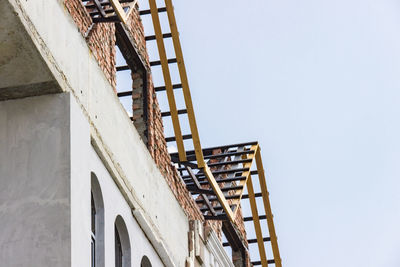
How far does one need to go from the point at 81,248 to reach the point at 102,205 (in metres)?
1.55

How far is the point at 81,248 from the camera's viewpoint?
1293 cm

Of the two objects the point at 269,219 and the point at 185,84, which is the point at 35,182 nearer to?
the point at 185,84

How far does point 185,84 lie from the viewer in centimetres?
1648

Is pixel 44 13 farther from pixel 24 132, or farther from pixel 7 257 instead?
pixel 7 257

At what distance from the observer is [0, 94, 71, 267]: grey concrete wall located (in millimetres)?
12734

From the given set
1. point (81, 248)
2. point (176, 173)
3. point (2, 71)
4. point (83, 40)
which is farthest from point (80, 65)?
point (176, 173)

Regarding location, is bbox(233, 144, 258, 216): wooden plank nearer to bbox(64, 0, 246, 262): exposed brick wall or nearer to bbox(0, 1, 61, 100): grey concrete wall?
bbox(64, 0, 246, 262): exposed brick wall

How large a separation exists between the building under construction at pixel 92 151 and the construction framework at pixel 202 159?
0.07ft

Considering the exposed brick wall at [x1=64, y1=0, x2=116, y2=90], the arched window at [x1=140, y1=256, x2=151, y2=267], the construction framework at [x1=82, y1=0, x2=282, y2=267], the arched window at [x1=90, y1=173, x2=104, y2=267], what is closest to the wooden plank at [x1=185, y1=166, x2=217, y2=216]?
the construction framework at [x1=82, y1=0, x2=282, y2=267]

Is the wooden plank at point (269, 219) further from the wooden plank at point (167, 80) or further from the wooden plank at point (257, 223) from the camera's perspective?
the wooden plank at point (167, 80)

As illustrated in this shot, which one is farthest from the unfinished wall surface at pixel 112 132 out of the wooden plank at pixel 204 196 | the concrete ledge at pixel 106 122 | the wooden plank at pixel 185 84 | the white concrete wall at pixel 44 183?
the wooden plank at pixel 185 84

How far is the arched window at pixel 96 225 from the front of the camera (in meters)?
14.1

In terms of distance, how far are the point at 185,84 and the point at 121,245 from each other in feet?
7.09

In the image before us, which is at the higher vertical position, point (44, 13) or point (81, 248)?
point (44, 13)
